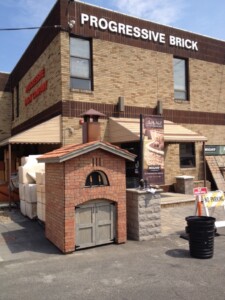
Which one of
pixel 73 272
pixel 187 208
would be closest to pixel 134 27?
pixel 187 208

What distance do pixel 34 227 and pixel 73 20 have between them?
904cm

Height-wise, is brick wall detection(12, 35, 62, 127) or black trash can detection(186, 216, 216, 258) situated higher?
brick wall detection(12, 35, 62, 127)

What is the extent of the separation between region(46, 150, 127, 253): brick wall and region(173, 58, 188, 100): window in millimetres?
10095

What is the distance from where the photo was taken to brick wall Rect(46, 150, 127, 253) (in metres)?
7.73

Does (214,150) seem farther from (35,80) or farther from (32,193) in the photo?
(32,193)

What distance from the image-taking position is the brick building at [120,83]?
13.8m

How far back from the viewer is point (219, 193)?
9836 millimetres

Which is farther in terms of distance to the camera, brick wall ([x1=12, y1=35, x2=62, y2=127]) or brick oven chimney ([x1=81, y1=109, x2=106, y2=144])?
brick wall ([x1=12, y1=35, x2=62, y2=127])

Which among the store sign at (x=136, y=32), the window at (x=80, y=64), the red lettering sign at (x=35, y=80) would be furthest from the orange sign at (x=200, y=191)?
the red lettering sign at (x=35, y=80)

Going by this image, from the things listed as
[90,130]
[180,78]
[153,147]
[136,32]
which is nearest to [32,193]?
[90,130]

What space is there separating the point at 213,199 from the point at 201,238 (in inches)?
105

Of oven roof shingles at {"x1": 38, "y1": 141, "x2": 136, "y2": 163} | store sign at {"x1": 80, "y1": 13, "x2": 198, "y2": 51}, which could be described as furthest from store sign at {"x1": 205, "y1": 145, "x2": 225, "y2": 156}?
oven roof shingles at {"x1": 38, "y1": 141, "x2": 136, "y2": 163}

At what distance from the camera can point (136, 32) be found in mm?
15812

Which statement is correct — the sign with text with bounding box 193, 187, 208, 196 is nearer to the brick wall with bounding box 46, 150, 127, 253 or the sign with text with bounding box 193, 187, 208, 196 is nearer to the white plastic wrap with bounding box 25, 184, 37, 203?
the brick wall with bounding box 46, 150, 127, 253
